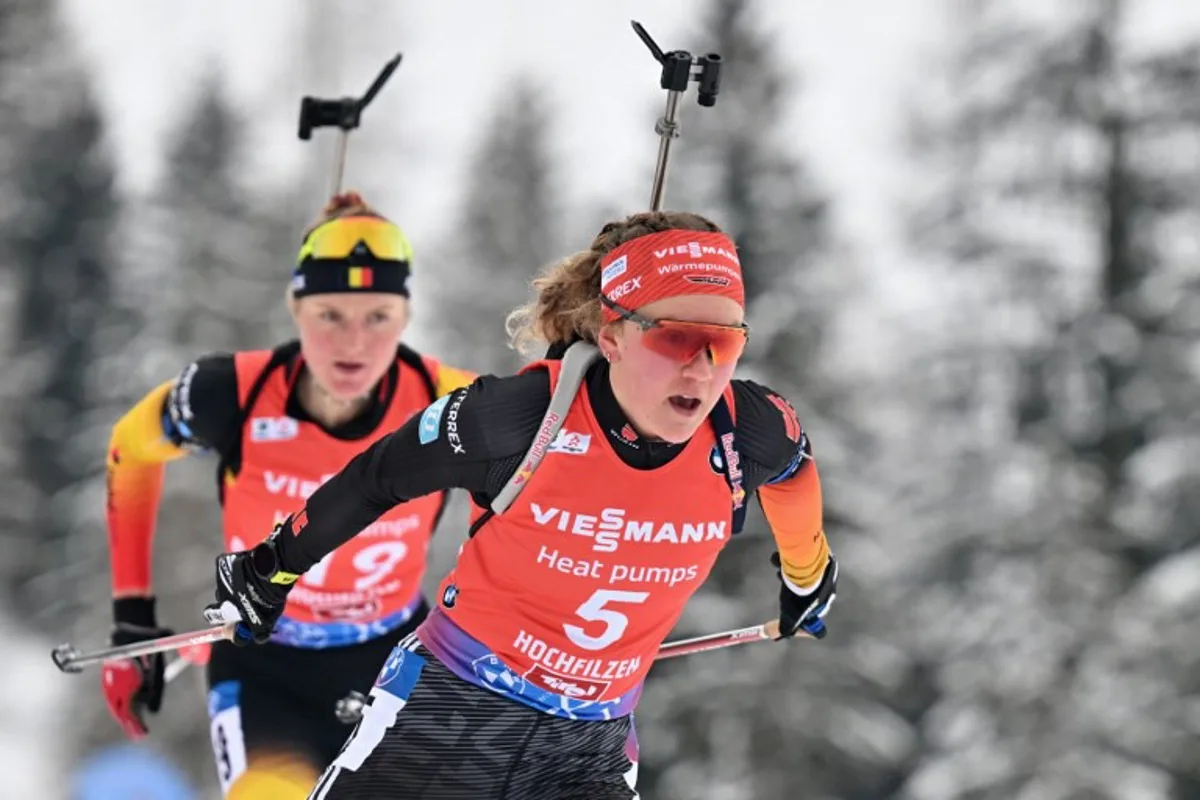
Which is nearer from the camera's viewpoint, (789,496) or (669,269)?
(669,269)

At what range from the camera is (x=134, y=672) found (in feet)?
17.1

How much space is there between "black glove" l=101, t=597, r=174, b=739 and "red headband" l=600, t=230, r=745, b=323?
98.3 inches

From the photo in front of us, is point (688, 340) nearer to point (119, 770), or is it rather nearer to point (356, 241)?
point (356, 241)

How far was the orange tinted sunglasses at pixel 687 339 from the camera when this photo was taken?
3309 millimetres

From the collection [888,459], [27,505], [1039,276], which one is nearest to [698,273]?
[1039,276]

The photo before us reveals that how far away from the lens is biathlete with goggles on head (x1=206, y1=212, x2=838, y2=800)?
3352 millimetres

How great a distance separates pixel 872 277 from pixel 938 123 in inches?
111

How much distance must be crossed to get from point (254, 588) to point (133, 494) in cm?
183

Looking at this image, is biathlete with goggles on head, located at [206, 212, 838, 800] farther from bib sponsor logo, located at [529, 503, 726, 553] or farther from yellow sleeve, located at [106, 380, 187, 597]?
yellow sleeve, located at [106, 380, 187, 597]

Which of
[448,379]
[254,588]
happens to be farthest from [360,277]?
[254,588]

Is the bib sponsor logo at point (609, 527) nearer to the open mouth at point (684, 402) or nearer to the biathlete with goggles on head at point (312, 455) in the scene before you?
the open mouth at point (684, 402)

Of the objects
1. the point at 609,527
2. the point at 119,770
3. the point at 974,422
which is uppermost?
the point at 974,422

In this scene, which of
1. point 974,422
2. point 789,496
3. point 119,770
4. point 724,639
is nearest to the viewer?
point 789,496

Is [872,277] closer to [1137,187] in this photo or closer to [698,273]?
[1137,187]
